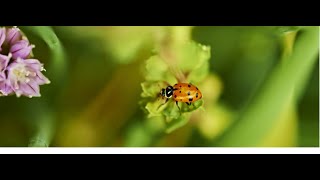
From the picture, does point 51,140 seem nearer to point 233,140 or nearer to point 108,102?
point 108,102

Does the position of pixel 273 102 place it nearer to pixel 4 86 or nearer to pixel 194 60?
pixel 194 60

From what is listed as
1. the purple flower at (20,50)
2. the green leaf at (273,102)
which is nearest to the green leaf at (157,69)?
the green leaf at (273,102)

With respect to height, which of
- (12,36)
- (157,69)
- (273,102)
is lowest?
(273,102)

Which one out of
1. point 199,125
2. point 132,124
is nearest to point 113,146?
point 132,124

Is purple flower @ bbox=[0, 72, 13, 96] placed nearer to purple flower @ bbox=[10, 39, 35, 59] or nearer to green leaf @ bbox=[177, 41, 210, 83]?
purple flower @ bbox=[10, 39, 35, 59]

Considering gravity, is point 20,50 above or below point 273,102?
above

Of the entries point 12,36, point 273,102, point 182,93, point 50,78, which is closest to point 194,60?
point 182,93

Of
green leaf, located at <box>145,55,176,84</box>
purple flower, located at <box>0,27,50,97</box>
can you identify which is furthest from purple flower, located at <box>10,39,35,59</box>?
green leaf, located at <box>145,55,176,84</box>
